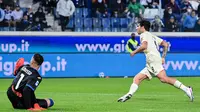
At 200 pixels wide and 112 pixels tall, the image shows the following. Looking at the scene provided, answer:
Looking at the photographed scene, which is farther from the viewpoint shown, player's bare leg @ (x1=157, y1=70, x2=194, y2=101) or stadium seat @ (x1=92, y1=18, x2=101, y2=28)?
stadium seat @ (x1=92, y1=18, x2=101, y2=28)

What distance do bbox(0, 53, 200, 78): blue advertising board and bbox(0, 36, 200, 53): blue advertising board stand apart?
0.71 m

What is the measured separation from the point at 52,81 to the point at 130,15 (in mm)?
6481

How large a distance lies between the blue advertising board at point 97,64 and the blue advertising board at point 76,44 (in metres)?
0.71

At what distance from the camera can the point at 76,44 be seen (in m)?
28.4

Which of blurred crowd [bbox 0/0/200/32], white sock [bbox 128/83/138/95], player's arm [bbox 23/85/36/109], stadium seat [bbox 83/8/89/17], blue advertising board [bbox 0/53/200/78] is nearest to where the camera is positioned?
player's arm [bbox 23/85/36/109]

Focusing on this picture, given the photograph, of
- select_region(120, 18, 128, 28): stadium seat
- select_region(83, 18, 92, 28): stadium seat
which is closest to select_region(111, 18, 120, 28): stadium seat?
select_region(120, 18, 128, 28): stadium seat

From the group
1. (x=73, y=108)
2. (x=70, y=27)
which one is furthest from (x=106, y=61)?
(x=73, y=108)

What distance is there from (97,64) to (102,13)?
9.81 ft

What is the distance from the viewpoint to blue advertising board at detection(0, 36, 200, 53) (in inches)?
1077

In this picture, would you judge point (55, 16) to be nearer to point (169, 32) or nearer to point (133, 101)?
point (169, 32)

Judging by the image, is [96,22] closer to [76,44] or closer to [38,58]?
[76,44]

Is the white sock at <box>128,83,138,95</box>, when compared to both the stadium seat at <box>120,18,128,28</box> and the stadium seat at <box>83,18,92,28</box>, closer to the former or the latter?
the stadium seat at <box>83,18,92,28</box>

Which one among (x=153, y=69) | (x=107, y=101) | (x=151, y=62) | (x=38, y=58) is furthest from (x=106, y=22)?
(x=38, y=58)

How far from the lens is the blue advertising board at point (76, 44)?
→ 1077 inches
